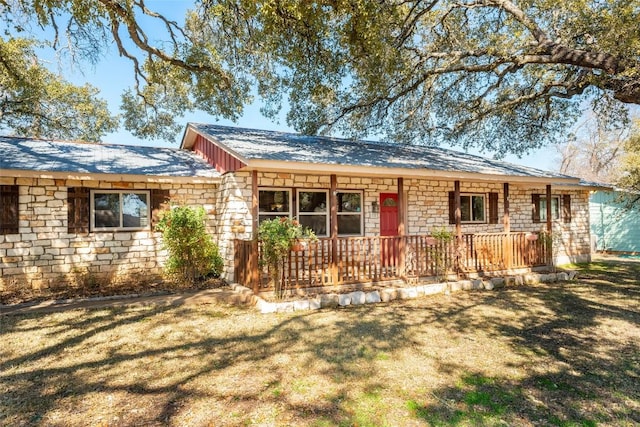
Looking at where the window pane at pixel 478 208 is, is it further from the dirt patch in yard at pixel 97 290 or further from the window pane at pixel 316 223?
the dirt patch in yard at pixel 97 290

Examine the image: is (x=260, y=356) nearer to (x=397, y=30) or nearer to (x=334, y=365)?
(x=334, y=365)

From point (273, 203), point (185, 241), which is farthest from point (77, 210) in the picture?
point (273, 203)

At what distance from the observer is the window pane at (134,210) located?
8.55 m

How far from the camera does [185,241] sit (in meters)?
8.07

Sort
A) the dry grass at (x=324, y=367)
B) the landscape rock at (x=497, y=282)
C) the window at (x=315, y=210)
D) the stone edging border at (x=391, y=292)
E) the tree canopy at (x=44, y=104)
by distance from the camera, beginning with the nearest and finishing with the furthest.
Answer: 1. the dry grass at (x=324, y=367)
2. the stone edging border at (x=391, y=292)
3. the landscape rock at (x=497, y=282)
4. the window at (x=315, y=210)
5. the tree canopy at (x=44, y=104)

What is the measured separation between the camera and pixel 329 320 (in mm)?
6008

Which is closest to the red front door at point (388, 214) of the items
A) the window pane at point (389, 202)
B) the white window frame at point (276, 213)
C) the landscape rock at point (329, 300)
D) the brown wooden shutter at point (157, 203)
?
the window pane at point (389, 202)

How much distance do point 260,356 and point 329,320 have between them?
1773mm

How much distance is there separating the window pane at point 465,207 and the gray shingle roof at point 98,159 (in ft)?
24.0

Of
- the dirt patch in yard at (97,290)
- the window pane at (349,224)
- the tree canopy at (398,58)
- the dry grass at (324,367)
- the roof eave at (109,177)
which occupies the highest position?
the tree canopy at (398,58)

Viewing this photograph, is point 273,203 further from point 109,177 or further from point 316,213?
point 109,177

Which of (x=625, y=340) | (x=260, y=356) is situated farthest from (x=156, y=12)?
(x=625, y=340)

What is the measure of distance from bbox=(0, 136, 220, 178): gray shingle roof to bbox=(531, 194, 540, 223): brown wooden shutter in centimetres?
1041

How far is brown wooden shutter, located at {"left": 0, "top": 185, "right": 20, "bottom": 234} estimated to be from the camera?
7.45 m
